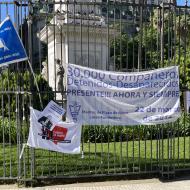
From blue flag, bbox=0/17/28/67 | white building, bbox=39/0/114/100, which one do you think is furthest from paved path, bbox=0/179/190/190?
blue flag, bbox=0/17/28/67

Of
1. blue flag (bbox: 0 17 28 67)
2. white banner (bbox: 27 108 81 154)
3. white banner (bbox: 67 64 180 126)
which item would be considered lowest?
white banner (bbox: 27 108 81 154)

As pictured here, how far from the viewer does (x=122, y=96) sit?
23.5 ft

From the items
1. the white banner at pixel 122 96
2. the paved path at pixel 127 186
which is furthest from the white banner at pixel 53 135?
the paved path at pixel 127 186

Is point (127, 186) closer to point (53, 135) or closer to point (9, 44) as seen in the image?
point (53, 135)

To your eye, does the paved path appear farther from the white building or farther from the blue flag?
the blue flag

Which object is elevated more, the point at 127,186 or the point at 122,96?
the point at 122,96

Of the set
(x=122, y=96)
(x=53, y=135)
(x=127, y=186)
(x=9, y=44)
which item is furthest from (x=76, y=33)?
(x=127, y=186)

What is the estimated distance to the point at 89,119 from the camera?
7098 millimetres

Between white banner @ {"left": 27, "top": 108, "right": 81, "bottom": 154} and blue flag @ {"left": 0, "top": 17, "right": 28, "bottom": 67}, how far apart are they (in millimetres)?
903

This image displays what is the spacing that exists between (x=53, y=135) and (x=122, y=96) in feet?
4.53

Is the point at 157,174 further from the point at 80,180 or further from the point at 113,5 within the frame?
the point at 113,5

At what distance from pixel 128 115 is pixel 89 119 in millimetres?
708

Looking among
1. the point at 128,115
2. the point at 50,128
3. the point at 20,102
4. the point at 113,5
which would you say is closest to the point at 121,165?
the point at 128,115

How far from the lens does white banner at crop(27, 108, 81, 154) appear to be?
22.4ft
